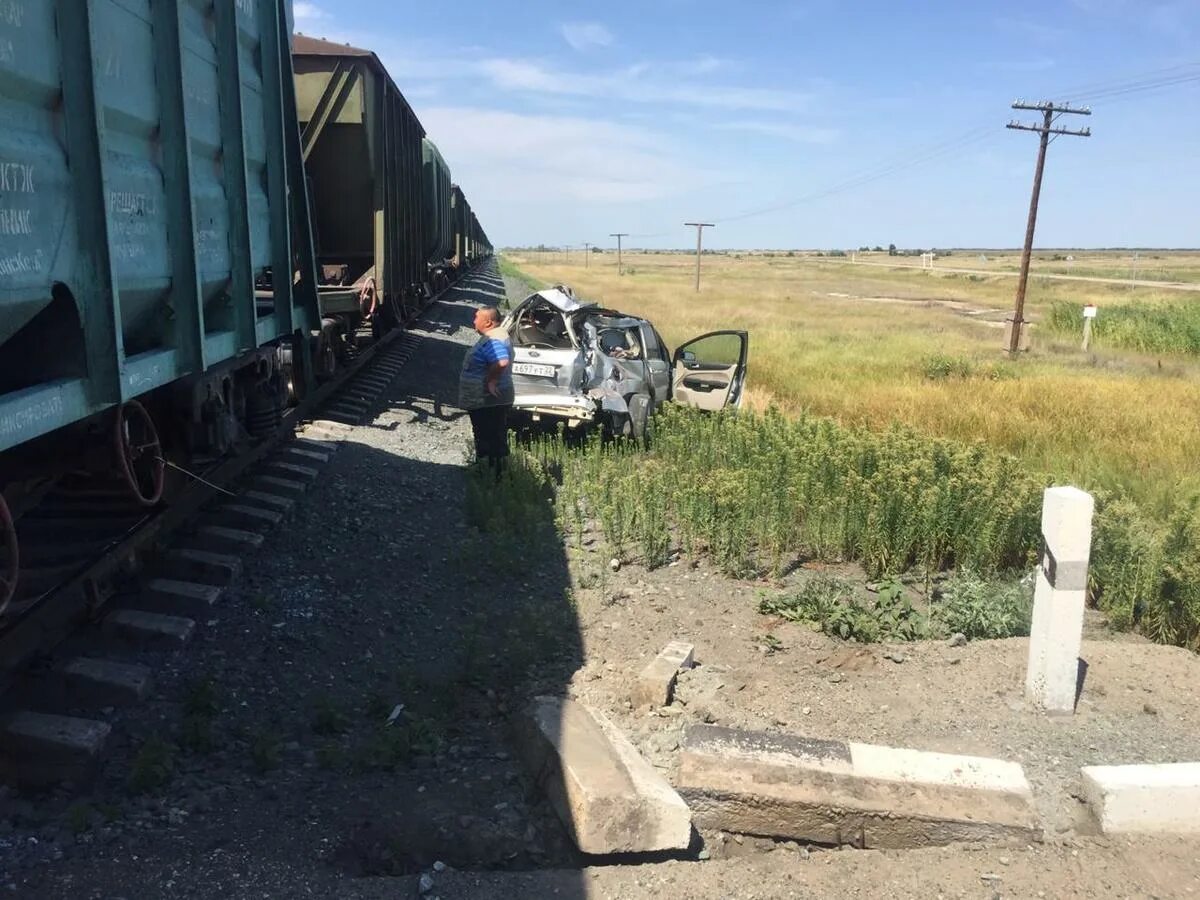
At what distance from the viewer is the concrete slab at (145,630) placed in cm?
431

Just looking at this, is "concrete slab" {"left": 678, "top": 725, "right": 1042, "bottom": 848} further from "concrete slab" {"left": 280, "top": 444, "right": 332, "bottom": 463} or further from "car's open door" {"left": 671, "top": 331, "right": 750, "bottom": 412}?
"car's open door" {"left": 671, "top": 331, "right": 750, "bottom": 412}

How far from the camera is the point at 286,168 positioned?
20.9ft

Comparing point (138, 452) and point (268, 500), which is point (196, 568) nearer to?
point (138, 452)

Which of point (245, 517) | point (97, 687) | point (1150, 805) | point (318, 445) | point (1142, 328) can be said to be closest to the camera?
point (1150, 805)

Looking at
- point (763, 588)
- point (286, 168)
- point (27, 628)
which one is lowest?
point (763, 588)

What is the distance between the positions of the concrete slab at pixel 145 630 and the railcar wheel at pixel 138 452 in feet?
2.02

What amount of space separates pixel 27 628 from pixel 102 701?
0.43m

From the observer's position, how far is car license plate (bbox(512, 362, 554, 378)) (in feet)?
32.7

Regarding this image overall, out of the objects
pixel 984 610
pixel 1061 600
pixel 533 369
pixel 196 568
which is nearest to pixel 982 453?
pixel 984 610

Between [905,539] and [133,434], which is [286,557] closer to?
[133,434]

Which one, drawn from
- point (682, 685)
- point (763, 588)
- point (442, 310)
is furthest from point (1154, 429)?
point (442, 310)

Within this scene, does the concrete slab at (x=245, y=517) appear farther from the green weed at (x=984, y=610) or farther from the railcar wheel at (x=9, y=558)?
the green weed at (x=984, y=610)

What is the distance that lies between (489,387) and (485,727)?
4372 millimetres

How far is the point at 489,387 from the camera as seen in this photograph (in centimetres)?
810
